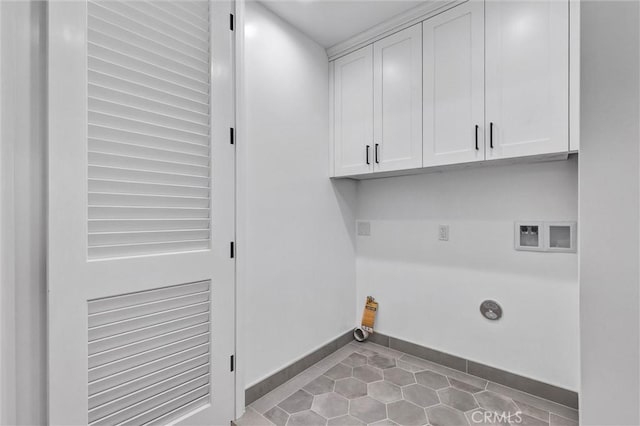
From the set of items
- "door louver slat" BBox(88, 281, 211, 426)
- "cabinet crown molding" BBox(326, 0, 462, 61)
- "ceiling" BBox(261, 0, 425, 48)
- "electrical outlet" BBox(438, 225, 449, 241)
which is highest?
"ceiling" BBox(261, 0, 425, 48)

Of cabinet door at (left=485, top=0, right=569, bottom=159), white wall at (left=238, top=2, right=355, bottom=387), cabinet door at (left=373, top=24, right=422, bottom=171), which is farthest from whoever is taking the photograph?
cabinet door at (left=373, top=24, right=422, bottom=171)

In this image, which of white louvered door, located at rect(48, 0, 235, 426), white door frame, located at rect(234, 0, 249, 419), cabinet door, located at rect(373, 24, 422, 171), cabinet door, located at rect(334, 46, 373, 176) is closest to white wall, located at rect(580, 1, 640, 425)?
white louvered door, located at rect(48, 0, 235, 426)

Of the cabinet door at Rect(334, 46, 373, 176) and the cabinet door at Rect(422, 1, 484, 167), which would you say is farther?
the cabinet door at Rect(334, 46, 373, 176)

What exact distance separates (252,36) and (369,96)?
0.87 m

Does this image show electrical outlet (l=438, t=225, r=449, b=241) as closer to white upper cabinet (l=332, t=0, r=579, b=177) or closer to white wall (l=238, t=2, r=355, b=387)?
white upper cabinet (l=332, t=0, r=579, b=177)

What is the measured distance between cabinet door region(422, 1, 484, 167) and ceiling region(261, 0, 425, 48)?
0.82 feet

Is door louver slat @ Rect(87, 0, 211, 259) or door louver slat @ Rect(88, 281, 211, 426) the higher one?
door louver slat @ Rect(87, 0, 211, 259)

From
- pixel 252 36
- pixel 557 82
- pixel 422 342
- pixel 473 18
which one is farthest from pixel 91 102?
pixel 422 342

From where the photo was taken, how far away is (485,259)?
1966 millimetres

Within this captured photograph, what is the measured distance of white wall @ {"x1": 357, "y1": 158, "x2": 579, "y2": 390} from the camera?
5.62 feet

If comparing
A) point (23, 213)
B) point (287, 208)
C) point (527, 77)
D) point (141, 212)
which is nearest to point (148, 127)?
point (141, 212)

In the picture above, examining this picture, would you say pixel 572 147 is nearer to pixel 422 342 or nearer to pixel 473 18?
pixel 473 18

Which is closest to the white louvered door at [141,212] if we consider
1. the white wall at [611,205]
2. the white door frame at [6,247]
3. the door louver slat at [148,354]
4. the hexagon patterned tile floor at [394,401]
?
the door louver slat at [148,354]

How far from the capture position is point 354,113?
7.34ft
